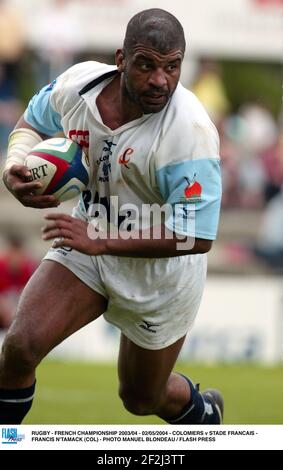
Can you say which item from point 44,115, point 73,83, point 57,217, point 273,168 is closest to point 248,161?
point 273,168

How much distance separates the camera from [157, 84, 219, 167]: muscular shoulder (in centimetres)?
632

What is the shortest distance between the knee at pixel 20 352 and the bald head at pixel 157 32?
169cm

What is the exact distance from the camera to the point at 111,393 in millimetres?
10922

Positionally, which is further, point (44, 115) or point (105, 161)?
point (44, 115)

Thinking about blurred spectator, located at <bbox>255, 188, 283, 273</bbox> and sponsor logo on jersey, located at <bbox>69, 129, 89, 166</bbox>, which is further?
blurred spectator, located at <bbox>255, 188, 283, 273</bbox>

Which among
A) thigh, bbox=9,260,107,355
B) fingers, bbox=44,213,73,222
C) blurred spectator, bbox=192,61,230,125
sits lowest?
blurred spectator, bbox=192,61,230,125

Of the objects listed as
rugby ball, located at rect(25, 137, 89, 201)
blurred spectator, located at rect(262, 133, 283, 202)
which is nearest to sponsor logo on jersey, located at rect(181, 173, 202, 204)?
rugby ball, located at rect(25, 137, 89, 201)

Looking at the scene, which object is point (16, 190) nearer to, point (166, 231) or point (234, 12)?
point (166, 231)

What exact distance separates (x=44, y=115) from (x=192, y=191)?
1254 millimetres

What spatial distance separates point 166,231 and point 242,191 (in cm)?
1128

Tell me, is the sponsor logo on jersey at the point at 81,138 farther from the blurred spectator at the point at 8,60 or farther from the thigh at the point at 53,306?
the blurred spectator at the point at 8,60

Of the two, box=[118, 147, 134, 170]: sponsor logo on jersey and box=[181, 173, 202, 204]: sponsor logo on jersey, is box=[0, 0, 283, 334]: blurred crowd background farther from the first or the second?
box=[181, 173, 202, 204]: sponsor logo on jersey

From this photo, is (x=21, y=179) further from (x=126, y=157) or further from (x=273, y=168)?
(x=273, y=168)

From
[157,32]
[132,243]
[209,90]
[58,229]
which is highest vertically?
[157,32]
